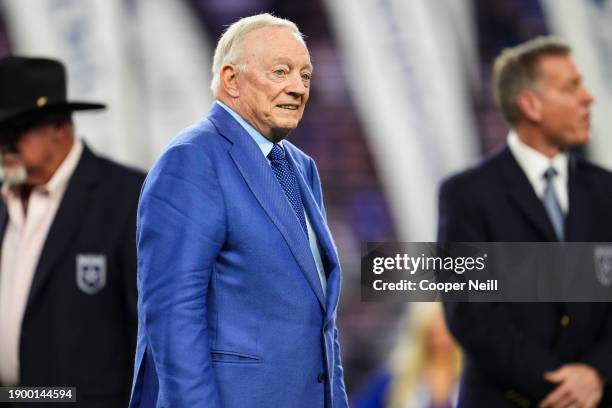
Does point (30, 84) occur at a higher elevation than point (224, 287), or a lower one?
higher

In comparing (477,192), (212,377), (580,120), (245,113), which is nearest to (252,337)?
(212,377)

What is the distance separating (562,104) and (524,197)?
346 mm

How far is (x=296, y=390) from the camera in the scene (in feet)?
6.91

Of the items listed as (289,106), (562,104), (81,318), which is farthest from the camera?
(562,104)

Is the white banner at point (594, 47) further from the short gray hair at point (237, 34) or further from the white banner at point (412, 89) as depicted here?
the short gray hair at point (237, 34)

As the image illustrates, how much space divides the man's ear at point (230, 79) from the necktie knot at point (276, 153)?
0.47ft

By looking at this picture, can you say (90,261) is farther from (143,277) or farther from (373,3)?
(373,3)

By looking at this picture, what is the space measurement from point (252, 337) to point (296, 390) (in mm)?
153

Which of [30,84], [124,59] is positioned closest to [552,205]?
[30,84]

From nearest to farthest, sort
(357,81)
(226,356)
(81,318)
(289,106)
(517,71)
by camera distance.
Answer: (226,356)
(289,106)
(81,318)
(517,71)
(357,81)

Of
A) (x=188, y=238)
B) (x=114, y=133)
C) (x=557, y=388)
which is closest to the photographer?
(x=188, y=238)

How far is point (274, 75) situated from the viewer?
7.00ft

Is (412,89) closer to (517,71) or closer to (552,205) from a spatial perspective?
(517,71)

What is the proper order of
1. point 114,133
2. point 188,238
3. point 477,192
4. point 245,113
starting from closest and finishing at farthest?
point 188,238
point 245,113
point 477,192
point 114,133
